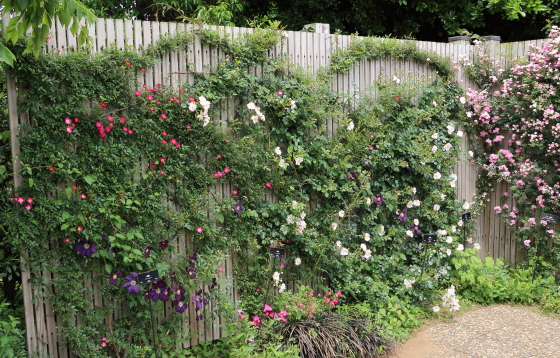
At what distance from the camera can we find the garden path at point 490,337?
4.04 metres

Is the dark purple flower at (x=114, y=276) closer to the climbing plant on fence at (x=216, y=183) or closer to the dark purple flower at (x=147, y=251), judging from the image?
the climbing plant on fence at (x=216, y=183)

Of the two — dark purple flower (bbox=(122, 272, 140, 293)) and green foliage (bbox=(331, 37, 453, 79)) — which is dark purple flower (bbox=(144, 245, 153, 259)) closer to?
dark purple flower (bbox=(122, 272, 140, 293))

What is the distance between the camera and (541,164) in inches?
210

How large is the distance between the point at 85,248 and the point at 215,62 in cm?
167

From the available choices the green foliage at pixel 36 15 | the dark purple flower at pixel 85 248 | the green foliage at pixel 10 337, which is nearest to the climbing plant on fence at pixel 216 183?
the dark purple flower at pixel 85 248

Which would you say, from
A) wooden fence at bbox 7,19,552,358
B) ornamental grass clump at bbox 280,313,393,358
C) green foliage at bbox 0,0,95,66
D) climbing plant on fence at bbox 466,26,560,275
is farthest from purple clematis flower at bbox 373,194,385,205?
green foliage at bbox 0,0,95,66

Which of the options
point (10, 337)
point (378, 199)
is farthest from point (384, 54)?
point (10, 337)

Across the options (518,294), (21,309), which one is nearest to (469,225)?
(518,294)

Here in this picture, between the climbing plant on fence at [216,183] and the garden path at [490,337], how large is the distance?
0.26 metres

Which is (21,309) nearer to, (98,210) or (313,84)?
(98,210)

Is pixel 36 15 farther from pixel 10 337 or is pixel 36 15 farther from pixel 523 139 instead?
pixel 523 139

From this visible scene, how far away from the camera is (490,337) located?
4.32 m

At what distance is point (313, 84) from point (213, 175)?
1212mm

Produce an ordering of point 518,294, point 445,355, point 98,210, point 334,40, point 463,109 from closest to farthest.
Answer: point 98,210, point 445,355, point 334,40, point 518,294, point 463,109
